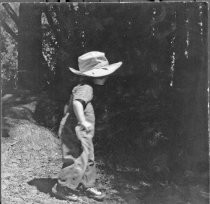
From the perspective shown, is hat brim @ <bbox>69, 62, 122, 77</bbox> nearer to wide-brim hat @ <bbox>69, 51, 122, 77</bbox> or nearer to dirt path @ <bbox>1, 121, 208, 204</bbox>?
wide-brim hat @ <bbox>69, 51, 122, 77</bbox>

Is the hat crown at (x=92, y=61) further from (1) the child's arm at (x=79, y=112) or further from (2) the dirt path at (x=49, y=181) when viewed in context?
(2) the dirt path at (x=49, y=181)

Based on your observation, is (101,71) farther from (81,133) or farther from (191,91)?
(191,91)

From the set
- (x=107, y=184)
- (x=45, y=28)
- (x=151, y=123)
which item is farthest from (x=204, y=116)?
(x=45, y=28)

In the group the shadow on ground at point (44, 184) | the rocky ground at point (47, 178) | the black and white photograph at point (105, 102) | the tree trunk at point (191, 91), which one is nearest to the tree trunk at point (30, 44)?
the black and white photograph at point (105, 102)

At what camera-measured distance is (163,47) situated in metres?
4.05

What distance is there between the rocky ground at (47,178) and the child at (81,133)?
4cm

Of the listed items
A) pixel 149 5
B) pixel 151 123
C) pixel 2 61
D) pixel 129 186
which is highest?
pixel 149 5

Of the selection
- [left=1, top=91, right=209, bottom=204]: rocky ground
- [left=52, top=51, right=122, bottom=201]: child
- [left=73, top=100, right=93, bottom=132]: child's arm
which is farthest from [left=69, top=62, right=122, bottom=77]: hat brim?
[left=1, top=91, right=209, bottom=204]: rocky ground

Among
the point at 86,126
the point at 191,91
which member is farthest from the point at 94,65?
the point at 191,91

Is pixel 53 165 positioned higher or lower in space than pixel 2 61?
lower

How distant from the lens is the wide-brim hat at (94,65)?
4023mm

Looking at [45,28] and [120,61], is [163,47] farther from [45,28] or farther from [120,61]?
[45,28]

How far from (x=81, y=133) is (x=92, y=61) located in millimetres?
342

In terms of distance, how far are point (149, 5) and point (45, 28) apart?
1.65 feet
